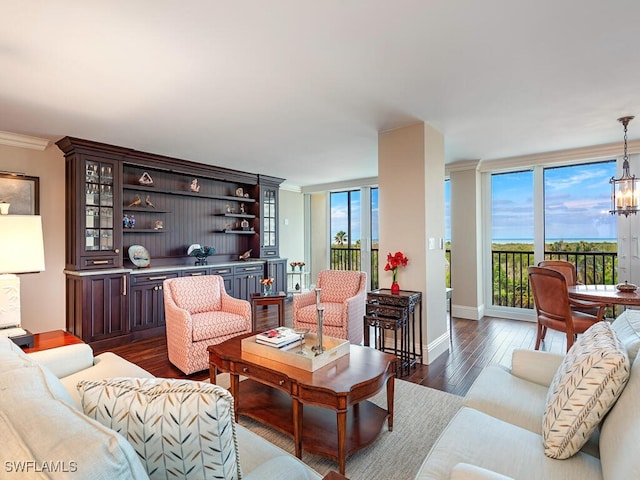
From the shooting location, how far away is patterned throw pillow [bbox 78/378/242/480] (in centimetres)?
84

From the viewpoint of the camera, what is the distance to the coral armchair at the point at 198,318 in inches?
123

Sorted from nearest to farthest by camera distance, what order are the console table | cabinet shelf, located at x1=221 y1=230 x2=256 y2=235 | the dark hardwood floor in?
1. the dark hardwood floor
2. the console table
3. cabinet shelf, located at x1=221 y1=230 x2=256 y2=235

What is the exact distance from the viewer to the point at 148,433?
85 centimetres

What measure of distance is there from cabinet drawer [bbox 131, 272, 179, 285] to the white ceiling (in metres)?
1.75

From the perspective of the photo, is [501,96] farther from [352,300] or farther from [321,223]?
[321,223]

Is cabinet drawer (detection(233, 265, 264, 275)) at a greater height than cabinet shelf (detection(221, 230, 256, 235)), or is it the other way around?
cabinet shelf (detection(221, 230, 256, 235))

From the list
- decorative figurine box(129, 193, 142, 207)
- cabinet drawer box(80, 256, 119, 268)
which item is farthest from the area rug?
decorative figurine box(129, 193, 142, 207)

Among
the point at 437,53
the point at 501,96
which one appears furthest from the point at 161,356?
the point at 501,96

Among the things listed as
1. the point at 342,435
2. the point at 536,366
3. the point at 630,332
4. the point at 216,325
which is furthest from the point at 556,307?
the point at 216,325

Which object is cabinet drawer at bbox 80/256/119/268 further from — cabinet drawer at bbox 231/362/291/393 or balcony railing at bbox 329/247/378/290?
balcony railing at bbox 329/247/378/290

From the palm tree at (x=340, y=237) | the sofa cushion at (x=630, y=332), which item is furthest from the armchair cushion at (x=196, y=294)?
the palm tree at (x=340, y=237)

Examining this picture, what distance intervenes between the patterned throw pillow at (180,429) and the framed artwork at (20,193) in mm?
4186

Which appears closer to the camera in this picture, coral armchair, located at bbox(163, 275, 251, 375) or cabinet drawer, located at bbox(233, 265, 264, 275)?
coral armchair, located at bbox(163, 275, 251, 375)

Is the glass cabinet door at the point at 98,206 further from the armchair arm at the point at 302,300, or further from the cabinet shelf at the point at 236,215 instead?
the armchair arm at the point at 302,300
